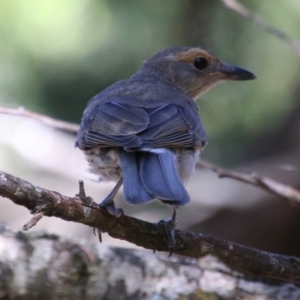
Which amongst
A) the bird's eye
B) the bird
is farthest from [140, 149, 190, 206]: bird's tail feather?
the bird's eye

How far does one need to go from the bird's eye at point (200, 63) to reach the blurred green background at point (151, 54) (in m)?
0.75

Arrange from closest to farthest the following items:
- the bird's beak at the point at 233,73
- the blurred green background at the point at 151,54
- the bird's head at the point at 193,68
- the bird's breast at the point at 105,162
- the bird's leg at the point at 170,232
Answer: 1. the bird's leg at the point at 170,232
2. the bird's breast at the point at 105,162
3. the bird's beak at the point at 233,73
4. the bird's head at the point at 193,68
5. the blurred green background at the point at 151,54

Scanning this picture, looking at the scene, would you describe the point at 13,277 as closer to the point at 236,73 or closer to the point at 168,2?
the point at 236,73

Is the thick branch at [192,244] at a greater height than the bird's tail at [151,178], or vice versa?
the bird's tail at [151,178]

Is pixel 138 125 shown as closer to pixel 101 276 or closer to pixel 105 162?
pixel 105 162

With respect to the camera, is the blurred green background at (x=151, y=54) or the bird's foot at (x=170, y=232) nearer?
the bird's foot at (x=170, y=232)

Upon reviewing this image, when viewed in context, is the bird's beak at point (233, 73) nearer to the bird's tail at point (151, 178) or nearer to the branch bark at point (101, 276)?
the bird's tail at point (151, 178)

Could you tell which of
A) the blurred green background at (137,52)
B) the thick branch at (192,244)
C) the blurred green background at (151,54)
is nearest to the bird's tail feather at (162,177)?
the thick branch at (192,244)

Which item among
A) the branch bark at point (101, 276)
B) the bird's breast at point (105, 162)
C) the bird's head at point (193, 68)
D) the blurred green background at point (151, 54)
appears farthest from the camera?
the blurred green background at point (151, 54)

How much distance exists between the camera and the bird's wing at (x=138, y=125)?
393 centimetres

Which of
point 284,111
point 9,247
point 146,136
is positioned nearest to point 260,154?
point 284,111

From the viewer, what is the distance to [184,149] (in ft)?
14.3

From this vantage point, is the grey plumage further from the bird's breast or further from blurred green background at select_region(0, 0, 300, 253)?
blurred green background at select_region(0, 0, 300, 253)

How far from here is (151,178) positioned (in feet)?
11.6
